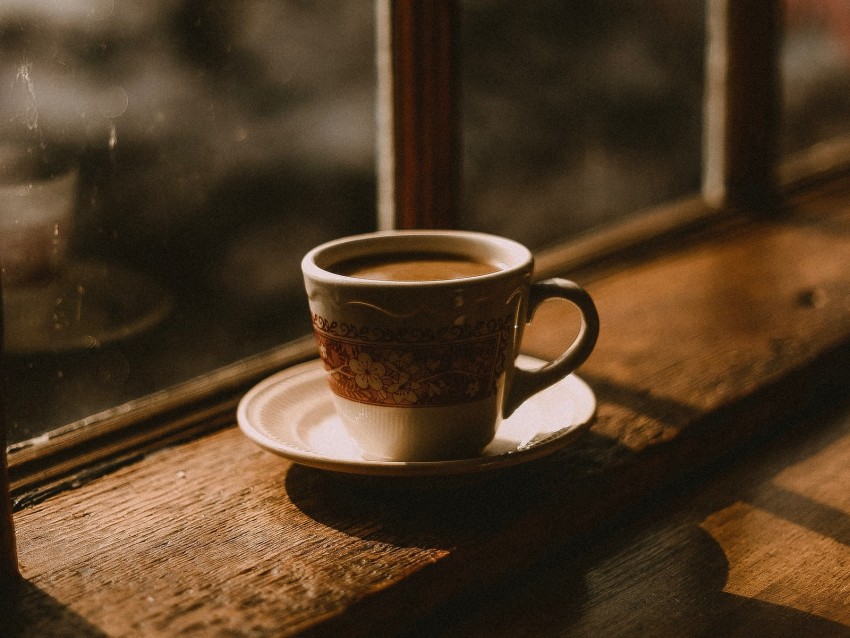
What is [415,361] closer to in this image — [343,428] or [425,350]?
[425,350]

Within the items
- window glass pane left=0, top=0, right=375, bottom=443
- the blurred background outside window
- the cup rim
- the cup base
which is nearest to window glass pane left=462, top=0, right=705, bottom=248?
the blurred background outside window

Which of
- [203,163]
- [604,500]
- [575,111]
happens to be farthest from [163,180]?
[575,111]

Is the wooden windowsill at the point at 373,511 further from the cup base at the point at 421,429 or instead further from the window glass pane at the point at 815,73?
the window glass pane at the point at 815,73

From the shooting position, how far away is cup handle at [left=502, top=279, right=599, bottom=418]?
0.65 metres

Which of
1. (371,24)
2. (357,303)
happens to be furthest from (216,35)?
(357,303)

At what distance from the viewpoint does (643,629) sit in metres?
0.58

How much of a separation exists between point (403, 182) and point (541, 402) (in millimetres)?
270

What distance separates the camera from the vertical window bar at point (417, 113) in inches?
32.7

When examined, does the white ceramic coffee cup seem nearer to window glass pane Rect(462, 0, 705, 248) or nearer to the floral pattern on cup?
the floral pattern on cup

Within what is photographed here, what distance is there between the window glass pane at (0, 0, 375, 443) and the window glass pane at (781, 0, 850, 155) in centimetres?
78

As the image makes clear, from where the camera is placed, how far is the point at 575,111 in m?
1.16

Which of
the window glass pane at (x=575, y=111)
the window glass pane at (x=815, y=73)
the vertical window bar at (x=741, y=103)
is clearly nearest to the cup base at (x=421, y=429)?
the window glass pane at (x=575, y=111)

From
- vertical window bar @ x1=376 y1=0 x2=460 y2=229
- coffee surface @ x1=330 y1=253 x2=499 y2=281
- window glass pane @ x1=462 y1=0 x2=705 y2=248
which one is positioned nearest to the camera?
coffee surface @ x1=330 y1=253 x2=499 y2=281

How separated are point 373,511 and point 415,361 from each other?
0.39 feet
